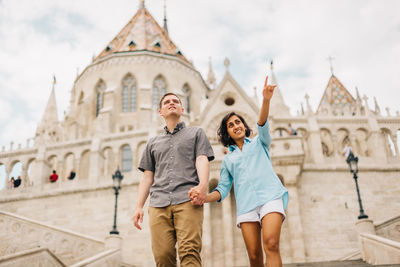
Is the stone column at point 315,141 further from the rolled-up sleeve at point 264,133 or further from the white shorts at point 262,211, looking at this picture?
the white shorts at point 262,211

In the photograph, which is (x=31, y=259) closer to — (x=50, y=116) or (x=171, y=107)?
(x=171, y=107)

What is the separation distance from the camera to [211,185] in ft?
51.1

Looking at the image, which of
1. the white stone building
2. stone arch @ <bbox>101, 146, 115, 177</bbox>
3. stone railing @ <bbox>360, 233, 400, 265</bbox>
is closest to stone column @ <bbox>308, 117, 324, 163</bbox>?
the white stone building

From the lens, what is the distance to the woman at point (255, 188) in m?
3.37

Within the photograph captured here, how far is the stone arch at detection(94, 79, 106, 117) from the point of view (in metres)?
28.7

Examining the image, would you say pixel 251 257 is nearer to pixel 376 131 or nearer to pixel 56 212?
pixel 56 212

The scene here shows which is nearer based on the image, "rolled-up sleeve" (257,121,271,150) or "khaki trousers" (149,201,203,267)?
"khaki trousers" (149,201,203,267)

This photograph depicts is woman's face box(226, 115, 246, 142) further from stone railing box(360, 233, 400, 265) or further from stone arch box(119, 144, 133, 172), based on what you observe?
stone arch box(119, 144, 133, 172)

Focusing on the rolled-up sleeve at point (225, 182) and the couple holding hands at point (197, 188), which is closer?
the couple holding hands at point (197, 188)

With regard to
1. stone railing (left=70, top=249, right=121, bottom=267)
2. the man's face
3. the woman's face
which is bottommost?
stone railing (left=70, top=249, right=121, bottom=267)

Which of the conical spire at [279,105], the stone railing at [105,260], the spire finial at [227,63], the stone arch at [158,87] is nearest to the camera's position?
the stone railing at [105,260]

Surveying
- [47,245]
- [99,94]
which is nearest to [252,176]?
[47,245]

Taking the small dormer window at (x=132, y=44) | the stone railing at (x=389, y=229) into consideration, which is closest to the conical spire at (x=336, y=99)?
the small dormer window at (x=132, y=44)

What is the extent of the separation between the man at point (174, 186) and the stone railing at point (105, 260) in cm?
576
